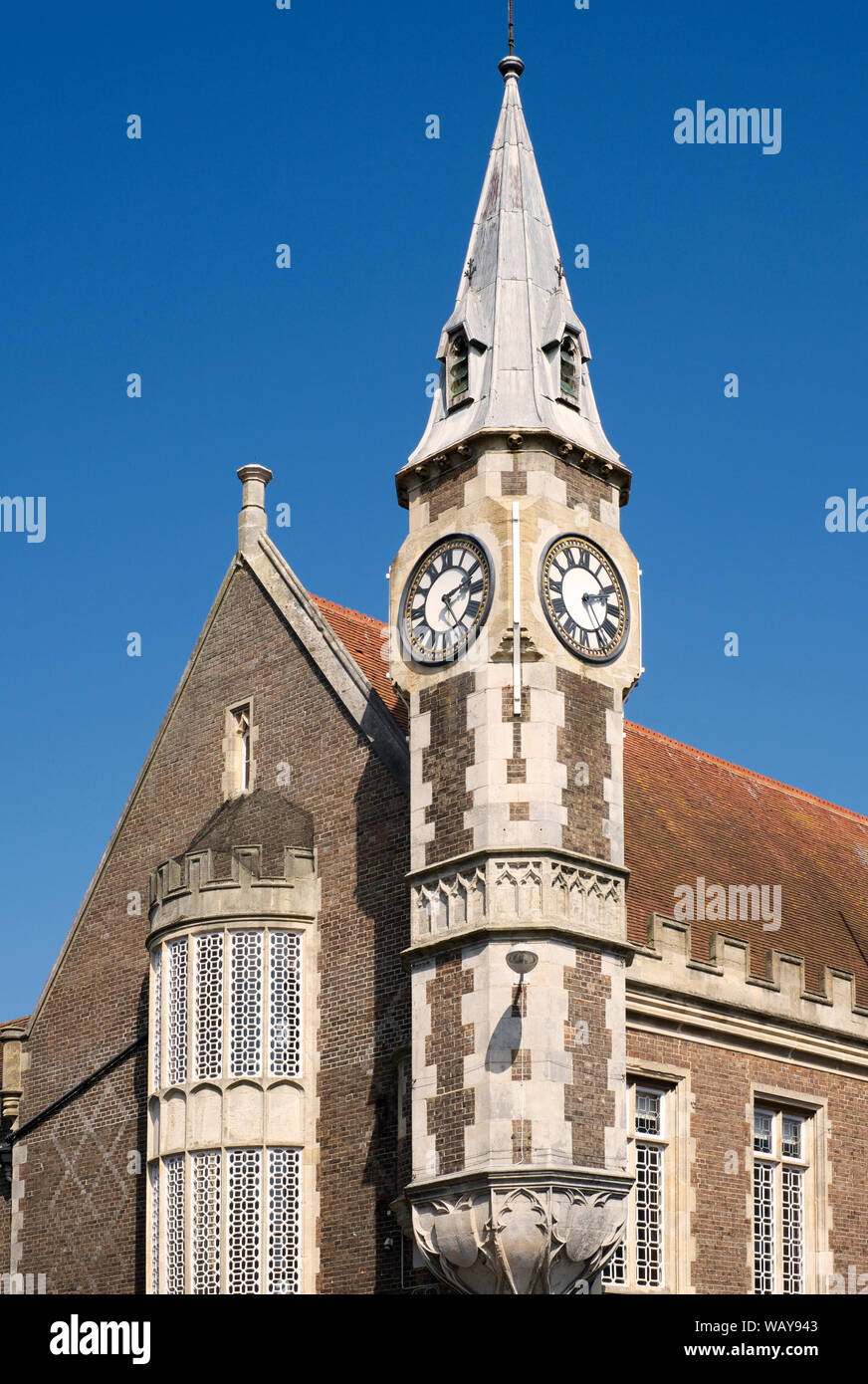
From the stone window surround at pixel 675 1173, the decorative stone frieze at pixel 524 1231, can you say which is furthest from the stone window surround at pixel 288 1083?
the stone window surround at pixel 675 1173

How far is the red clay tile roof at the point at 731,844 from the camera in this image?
101ft

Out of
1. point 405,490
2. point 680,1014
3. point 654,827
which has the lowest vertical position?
point 680,1014

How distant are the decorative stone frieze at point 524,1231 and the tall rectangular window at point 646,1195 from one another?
2.36 meters

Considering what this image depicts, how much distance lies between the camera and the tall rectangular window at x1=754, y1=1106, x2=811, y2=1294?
28.2 metres

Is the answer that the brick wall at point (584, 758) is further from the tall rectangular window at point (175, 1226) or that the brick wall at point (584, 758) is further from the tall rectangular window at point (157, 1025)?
the tall rectangular window at point (175, 1226)

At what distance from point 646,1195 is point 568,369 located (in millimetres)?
11112

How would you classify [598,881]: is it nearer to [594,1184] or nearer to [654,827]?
[594,1184]

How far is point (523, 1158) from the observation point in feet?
75.1

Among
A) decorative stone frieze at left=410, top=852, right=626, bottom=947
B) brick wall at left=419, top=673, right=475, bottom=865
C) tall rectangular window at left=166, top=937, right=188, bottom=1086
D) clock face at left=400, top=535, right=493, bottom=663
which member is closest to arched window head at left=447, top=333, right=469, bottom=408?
clock face at left=400, top=535, right=493, bottom=663

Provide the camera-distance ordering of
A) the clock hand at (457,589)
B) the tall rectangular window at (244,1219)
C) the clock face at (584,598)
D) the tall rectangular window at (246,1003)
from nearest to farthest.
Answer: the clock face at (584,598), the clock hand at (457,589), the tall rectangular window at (244,1219), the tall rectangular window at (246,1003)

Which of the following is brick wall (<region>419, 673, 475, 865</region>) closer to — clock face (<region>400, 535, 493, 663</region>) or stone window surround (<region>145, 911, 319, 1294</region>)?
clock face (<region>400, 535, 493, 663</region>)
